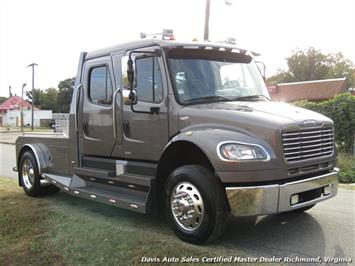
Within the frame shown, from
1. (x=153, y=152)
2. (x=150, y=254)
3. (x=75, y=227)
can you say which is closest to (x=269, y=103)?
(x=153, y=152)

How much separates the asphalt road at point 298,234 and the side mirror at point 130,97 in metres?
2.09

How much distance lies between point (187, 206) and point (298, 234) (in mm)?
1431

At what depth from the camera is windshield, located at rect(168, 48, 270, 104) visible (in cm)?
597

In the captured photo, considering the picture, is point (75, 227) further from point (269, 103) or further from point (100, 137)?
point (269, 103)

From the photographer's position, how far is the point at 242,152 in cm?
504

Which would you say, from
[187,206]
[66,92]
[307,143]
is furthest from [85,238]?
[66,92]

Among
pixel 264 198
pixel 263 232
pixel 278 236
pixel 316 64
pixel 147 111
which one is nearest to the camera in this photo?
pixel 264 198

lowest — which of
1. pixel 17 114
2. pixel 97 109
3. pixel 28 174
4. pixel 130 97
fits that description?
pixel 17 114

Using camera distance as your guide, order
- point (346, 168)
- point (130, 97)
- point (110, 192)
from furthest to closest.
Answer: point (346, 168) → point (110, 192) → point (130, 97)

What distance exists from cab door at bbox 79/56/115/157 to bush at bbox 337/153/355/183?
6.01 metres

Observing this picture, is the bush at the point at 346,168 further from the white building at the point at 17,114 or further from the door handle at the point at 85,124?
the white building at the point at 17,114

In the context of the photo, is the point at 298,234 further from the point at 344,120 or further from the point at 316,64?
the point at 316,64

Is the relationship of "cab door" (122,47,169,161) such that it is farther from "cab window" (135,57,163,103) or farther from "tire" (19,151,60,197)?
"tire" (19,151,60,197)

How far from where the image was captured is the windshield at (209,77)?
5973 millimetres
